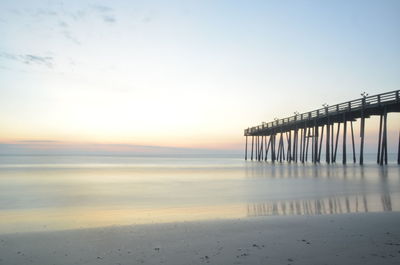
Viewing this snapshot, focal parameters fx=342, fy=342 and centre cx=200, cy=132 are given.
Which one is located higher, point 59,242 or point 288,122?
point 288,122

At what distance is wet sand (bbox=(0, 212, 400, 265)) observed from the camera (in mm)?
4414

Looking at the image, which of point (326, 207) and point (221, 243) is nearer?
point (221, 243)

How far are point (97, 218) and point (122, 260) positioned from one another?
449cm

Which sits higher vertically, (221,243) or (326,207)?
(221,243)

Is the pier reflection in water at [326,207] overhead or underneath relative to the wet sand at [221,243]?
underneath

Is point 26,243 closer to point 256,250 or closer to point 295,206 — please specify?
point 256,250

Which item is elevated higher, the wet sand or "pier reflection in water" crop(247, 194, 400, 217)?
the wet sand

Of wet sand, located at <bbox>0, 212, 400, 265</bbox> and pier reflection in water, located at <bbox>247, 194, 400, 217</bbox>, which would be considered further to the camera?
pier reflection in water, located at <bbox>247, 194, 400, 217</bbox>

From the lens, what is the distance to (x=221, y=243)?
17.1 feet

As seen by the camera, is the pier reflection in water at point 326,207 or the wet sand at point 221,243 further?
the pier reflection in water at point 326,207

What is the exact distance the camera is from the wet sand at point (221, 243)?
441cm

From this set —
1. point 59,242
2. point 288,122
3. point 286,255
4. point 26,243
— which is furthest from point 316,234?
point 288,122

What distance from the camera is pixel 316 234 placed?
5664 millimetres

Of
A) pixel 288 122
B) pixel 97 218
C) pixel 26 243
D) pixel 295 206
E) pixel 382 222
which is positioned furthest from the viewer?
pixel 288 122
